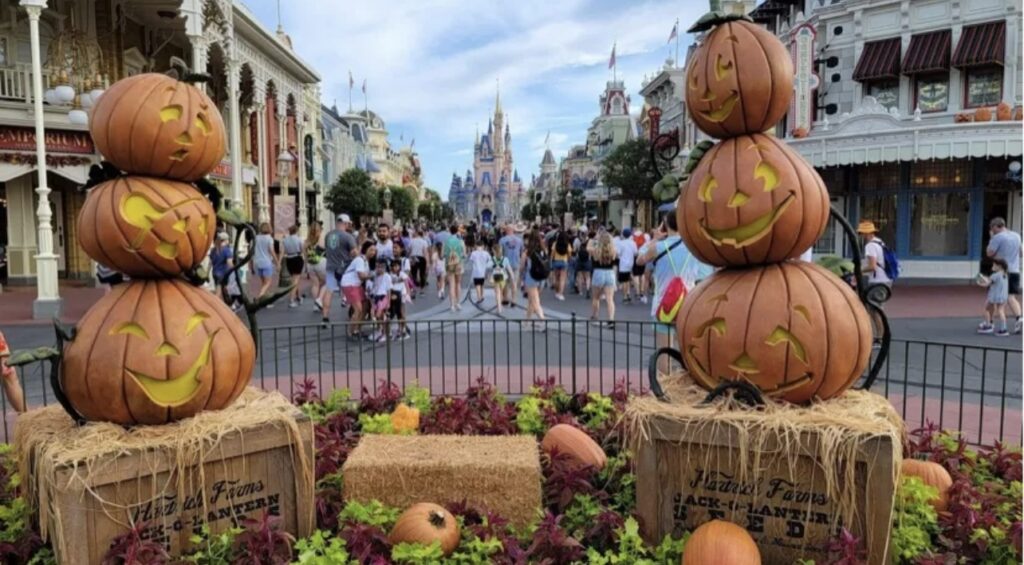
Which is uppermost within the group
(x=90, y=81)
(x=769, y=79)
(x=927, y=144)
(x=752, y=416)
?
(x=90, y=81)

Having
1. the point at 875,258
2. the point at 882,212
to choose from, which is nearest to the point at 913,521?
the point at 875,258

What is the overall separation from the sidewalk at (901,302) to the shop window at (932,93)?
6.66 m

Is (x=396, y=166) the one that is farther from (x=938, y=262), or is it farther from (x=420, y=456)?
(x=420, y=456)

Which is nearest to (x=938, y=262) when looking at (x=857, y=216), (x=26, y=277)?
(x=857, y=216)

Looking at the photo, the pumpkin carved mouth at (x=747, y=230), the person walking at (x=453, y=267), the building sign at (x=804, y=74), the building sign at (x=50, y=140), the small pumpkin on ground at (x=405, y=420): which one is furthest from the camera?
the building sign at (x=804, y=74)

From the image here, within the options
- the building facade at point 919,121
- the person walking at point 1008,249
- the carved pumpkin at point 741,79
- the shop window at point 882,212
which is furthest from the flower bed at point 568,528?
the shop window at point 882,212

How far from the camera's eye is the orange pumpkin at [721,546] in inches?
118

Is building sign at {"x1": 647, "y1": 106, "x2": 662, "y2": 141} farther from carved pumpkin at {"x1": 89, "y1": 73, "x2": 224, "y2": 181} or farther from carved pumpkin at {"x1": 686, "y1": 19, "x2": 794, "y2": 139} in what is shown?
carved pumpkin at {"x1": 89, "y1": 73, "x2": 224, "y2": 181}

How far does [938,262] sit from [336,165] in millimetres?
45377

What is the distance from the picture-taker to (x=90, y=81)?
59.0 feet

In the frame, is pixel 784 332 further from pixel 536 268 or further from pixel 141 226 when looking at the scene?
pixel 536 268

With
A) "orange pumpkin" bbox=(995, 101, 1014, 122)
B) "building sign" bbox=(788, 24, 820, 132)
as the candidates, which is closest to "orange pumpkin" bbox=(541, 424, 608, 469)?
"orange pumpkin" bbox=(995, 101, 1014, 122)

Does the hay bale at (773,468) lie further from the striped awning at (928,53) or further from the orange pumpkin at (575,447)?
the striped awning at (928,53)

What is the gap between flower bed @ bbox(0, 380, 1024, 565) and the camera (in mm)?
3162
